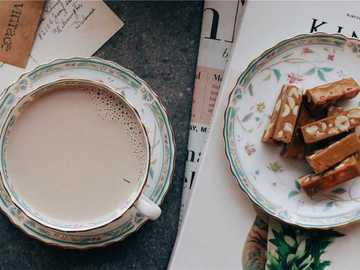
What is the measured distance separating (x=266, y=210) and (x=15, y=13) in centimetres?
39

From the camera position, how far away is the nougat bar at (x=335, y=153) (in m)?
0.72

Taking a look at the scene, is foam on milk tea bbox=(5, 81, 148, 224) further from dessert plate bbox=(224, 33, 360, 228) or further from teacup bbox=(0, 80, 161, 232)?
dessert plate bbox=(224, 33, 360, 228)

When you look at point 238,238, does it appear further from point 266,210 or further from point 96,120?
point 96,120

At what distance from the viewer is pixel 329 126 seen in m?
0.73

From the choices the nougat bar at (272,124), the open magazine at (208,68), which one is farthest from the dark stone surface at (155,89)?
the nougat bar at (272,124)

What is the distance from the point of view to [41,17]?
816 millimetres

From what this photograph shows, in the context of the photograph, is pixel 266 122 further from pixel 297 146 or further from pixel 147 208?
pixel 147 208

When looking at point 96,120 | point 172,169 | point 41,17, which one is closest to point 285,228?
point 172,169

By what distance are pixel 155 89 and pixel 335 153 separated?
0.78 ft

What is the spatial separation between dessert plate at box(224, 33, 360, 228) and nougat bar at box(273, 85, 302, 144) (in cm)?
3

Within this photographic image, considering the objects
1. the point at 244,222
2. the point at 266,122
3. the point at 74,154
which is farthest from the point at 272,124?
the point at 74,154

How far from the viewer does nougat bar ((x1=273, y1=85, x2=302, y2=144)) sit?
2.40ft

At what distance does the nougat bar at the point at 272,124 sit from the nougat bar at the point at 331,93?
1.3 inches

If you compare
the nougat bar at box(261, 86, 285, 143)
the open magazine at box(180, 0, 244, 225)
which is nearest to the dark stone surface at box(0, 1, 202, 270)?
the open magazine at box(180, 0, 244, 225)
